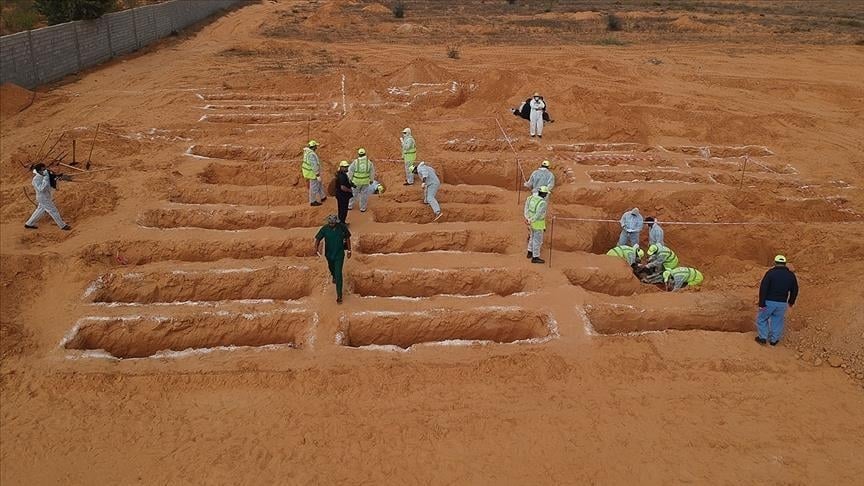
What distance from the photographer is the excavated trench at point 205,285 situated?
9539 millimetres

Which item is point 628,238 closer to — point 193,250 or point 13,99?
point 193,250

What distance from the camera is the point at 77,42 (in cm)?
2189

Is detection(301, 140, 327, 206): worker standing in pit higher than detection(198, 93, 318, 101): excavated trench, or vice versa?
detection(198, 93, 318, 101): excavated trench

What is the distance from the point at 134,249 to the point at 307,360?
4.78 meters

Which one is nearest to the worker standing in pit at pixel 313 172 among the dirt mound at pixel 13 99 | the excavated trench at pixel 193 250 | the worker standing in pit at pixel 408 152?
the excavated trench at pixel 193 250

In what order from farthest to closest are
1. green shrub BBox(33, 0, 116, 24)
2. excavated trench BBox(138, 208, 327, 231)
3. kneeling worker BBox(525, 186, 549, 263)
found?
green shrub BBox(33, 0, 116, 24) → excavated trench BBox(138, 208, 327, 231) → kneeling worker BBox(525, 186, 549, 263)

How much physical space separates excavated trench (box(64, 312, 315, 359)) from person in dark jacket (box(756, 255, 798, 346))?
6529 millimetres

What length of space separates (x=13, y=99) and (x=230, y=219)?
37.2 feet

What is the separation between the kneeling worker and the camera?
9.75 metres

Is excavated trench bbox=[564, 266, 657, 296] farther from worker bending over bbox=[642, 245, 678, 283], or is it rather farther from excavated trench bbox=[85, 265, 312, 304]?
excavated trench bbox=[85, 265, 312, 304]

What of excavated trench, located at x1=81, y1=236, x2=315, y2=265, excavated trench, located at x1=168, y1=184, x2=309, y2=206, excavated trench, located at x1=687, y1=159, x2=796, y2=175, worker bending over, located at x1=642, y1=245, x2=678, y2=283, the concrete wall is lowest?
worker bending over, located at x1=642, y1=245, x2=678, y2=283

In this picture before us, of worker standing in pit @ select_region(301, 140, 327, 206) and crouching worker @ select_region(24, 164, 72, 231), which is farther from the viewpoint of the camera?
worker standing in pit @ select_region(301, 140, 327, 206)

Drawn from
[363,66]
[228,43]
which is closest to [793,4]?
[363,66]

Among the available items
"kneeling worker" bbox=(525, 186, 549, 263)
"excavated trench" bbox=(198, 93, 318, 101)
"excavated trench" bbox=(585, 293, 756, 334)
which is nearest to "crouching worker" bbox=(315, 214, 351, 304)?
"kneeling worker" bbox=(525, 186, 549, 263)
